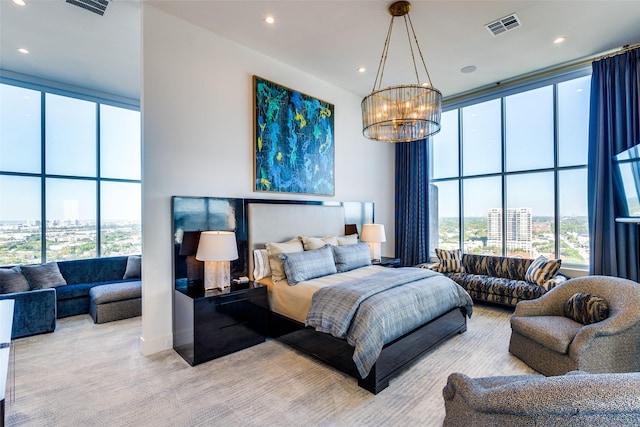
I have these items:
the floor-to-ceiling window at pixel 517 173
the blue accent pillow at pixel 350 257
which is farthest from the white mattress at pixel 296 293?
the floor-to-ceiling window at pixel 517 173

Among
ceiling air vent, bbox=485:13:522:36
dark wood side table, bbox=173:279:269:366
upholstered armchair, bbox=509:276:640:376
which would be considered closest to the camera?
upholstered armchair, bbox=509:276:640:376

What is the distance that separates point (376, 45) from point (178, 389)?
4.45 meters

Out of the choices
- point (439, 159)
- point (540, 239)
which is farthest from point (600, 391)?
point (439, 159)

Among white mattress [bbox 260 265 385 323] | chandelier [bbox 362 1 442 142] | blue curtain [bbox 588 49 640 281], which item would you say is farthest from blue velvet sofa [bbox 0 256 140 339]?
blue curtain [bbox 588 49 640 281]

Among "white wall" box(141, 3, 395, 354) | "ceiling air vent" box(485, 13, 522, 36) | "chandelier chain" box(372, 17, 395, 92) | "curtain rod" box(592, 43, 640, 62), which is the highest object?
"chandelier chain" box(372, 17, 395, 92)

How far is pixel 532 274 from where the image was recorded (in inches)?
171

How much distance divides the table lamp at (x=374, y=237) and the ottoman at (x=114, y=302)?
3663 millimetres

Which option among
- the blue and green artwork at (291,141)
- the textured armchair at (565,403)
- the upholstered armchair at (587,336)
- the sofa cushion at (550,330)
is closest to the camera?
the textured armchair at (565,403)

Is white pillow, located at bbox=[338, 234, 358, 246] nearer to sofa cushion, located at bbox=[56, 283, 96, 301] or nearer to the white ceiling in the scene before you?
the white ceiling

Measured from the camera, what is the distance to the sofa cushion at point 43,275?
162 inches

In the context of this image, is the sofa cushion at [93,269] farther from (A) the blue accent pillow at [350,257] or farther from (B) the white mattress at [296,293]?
(A) the blue accent pillow at [350,257]

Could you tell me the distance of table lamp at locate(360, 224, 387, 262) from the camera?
5.11m

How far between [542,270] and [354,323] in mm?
3338

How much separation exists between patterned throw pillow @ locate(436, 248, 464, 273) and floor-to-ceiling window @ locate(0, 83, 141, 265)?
226 inches
